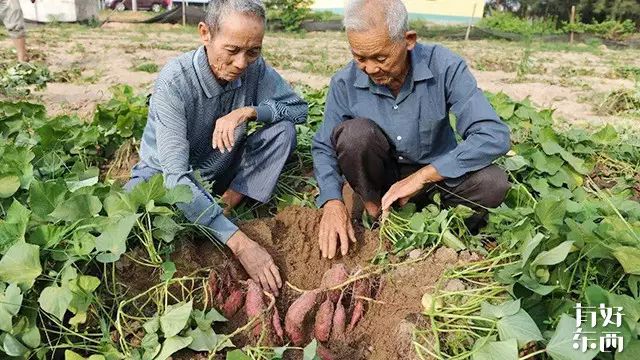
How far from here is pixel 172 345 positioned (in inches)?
69.9

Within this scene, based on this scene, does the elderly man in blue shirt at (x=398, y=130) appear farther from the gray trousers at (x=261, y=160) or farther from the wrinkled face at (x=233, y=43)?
the wrinkled face at (x=233, y=43)

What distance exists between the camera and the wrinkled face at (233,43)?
2.27 meters

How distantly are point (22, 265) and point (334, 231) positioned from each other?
111 centimetres

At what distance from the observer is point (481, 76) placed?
31.7ft

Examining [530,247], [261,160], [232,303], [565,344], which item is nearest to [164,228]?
[232,303]

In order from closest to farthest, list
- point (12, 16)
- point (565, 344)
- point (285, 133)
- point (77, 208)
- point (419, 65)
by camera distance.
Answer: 1. point (565, 344)
2. point (77, 208)
3. point (419, 65)
4. point (285, 133)
5. point (12, 16)

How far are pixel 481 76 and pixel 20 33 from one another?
21.9 feet

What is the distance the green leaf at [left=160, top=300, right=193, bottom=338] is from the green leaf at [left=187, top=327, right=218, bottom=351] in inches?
1.9

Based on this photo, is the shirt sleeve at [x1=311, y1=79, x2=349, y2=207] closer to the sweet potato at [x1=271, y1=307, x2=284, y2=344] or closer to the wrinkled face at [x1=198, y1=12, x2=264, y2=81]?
the wrinkled face at [x1=198, y1=12, x2=264, y2=81]

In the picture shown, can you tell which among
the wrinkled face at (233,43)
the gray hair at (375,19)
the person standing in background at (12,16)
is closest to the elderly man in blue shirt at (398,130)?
the gray hair at (375,19)

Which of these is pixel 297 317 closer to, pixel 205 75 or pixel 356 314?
pixel 356 314

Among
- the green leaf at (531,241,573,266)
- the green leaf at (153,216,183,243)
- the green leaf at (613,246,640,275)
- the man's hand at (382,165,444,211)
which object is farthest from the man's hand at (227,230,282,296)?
the green leaf at (613,246,640,275)

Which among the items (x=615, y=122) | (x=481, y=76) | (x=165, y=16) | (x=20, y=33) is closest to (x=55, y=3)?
(x=165, y=16)

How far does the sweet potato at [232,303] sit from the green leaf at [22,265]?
1.99ft
